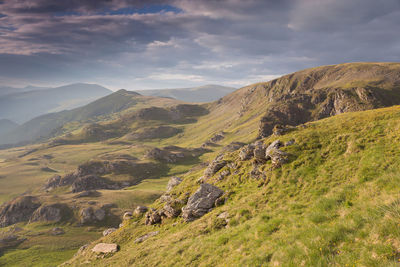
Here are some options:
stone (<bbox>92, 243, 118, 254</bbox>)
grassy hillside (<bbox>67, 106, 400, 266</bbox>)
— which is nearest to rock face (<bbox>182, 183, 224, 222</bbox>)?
grassy hillside (<bbox>67, 106, 400, 266</bbox>)

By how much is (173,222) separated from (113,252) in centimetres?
1219

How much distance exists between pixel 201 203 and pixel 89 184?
180 meters

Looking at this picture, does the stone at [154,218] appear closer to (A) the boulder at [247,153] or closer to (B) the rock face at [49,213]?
(A) the boulder at [247,153]

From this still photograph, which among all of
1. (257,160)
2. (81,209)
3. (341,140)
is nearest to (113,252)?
(257,160)

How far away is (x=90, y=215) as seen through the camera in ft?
369

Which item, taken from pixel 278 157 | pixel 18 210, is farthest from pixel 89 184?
pixel 278 157

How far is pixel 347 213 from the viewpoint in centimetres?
1353

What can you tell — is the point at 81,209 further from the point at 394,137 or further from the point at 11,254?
the point at 394,137

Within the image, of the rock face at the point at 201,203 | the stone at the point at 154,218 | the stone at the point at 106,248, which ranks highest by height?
the rock face at the point at 201,203

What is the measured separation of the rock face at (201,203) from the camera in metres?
32.3

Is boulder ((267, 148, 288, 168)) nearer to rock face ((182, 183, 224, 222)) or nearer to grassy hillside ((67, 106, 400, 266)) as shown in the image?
grassy hillside ((67, 106, 400, 266))

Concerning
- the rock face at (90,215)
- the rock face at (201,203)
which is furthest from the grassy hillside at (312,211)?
the rock face at (90,215)

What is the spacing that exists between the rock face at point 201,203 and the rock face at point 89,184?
170199 mm

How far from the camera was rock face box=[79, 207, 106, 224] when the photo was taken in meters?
111
